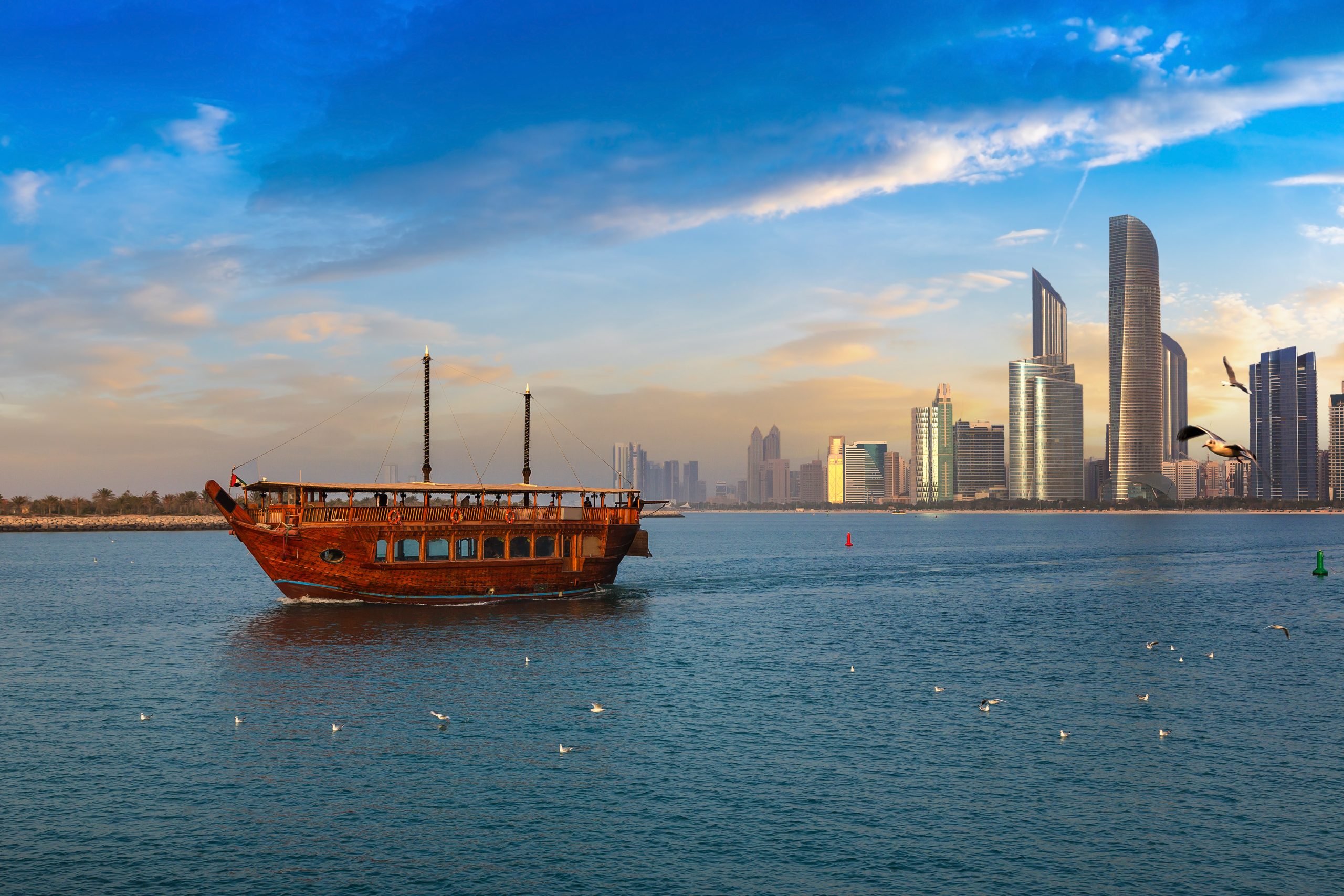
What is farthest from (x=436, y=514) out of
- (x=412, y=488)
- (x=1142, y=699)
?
(x=1142, y=699)

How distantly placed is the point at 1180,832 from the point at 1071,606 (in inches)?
1918

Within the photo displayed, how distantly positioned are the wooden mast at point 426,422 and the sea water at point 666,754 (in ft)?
50.1

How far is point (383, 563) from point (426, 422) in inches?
695

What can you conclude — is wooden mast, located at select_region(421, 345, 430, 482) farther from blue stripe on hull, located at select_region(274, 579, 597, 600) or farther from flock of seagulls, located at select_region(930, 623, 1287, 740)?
flock of seagulls, located at select_region(930, 623, 1287, 740)

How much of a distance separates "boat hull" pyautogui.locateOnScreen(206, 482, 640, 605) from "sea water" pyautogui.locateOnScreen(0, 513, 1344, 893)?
5.50ft

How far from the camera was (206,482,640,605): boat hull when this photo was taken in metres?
57.4

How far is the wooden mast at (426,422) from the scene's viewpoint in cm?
7125

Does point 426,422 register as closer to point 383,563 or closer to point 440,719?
point 383,563

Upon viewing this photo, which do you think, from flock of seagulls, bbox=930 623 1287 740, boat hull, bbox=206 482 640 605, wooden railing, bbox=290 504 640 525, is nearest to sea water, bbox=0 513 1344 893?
flock of seagulls, bbox=930 623 1287 740

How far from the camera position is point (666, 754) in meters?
27.5

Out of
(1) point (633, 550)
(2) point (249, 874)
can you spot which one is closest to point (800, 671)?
(2) point (249, 874)

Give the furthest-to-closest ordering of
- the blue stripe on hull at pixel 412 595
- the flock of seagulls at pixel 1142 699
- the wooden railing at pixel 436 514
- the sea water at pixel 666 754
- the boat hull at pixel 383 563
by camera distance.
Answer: the blue stripe on hull at pixel 412 595
the boat hull at pixel 383 563
the wooden railing at pixel 436 514
the flock of seagulls at pixel 1142 699
the sea water at pixel 666 754

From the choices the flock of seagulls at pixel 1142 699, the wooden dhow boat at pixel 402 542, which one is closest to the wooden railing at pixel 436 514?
the wooden dhow boat at pixel 402 542

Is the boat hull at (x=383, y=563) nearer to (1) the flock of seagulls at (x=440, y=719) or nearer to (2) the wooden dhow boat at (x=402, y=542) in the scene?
(2) the wooden dhow boat at (x=402, y=542)
